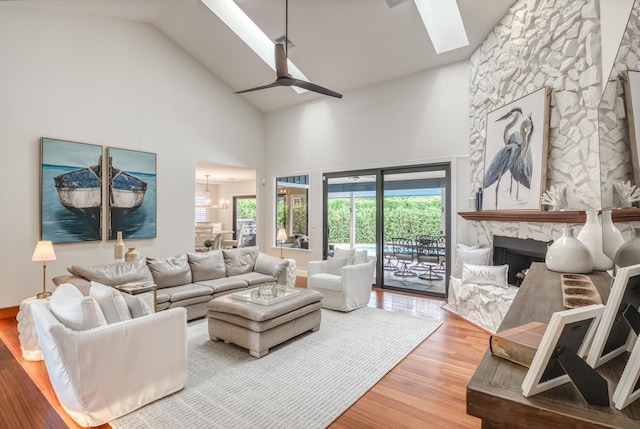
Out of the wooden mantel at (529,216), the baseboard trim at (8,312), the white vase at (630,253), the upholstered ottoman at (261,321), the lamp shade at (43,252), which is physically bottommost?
the baseboard trim at (8,312)

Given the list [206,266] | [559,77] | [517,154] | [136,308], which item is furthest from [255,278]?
[559,77]

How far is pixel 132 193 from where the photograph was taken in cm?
568

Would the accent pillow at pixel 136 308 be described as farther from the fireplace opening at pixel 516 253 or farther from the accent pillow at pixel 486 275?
the fireplace opening at pixel 516 253

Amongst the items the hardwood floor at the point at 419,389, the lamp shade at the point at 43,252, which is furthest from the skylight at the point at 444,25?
the lamp shade at the point at 43,252

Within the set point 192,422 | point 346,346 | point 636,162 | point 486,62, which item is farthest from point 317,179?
point 636,162

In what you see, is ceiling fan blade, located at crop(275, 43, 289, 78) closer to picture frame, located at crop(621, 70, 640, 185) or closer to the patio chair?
picture frame, located at crop(621, 70, 640, 185)

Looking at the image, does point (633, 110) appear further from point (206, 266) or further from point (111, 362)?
point (206, 266)

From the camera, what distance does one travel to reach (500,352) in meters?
0.89

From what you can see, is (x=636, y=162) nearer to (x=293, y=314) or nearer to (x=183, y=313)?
(x=183, y=313)

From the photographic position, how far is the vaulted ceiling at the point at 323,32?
4.64 meters

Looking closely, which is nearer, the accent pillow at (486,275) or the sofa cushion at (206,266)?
the accent pillow at (486,275)

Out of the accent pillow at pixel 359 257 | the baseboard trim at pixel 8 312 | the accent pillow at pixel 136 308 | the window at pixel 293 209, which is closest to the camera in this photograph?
the accent pillow at pixel 136 308

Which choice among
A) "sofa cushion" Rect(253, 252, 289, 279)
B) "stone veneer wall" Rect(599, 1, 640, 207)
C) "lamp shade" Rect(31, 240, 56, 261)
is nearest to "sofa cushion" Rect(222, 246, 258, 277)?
"sofa cushion" Rect(253, 252, 289, 279)

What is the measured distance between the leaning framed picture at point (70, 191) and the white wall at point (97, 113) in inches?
Result: 4.2
